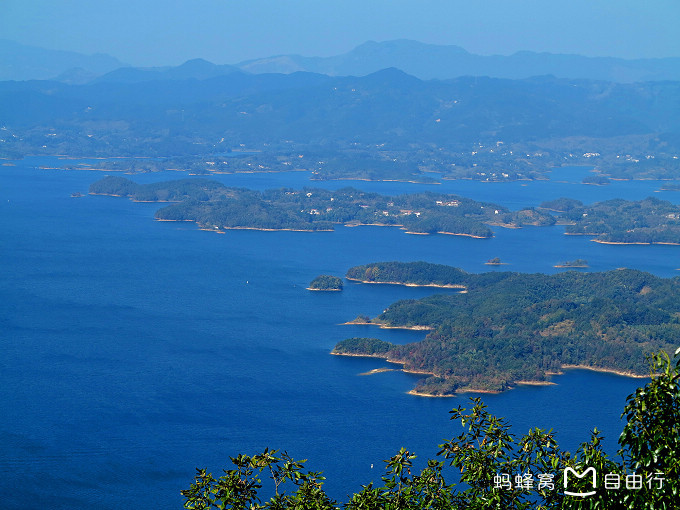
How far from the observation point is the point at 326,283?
2435 inches

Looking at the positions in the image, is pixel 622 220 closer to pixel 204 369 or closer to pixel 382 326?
pixel 382 326

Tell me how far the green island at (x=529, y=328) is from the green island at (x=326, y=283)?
7.54 metres

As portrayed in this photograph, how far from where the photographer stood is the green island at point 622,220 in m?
90.5

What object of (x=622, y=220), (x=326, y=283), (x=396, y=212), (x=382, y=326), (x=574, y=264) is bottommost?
(x=382, y=326)

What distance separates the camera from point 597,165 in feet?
541

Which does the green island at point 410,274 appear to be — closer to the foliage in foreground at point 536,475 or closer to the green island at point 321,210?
the green island at point 321,210

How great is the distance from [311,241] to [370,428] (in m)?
50.3

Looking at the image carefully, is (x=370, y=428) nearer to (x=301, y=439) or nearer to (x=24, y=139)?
(x=301, y=439)

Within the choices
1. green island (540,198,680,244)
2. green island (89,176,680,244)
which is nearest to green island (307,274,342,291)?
green island (89,176,680,244)

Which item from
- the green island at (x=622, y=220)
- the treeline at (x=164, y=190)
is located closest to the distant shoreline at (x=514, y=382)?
the green island at (x=622, y=220)

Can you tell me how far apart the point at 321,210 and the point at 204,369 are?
5774 cm

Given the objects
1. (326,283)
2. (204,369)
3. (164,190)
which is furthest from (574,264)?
(164,190)

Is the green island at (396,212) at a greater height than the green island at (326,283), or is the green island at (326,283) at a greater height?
the green island at (396,212)

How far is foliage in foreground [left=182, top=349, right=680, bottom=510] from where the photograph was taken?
25.3 feet
